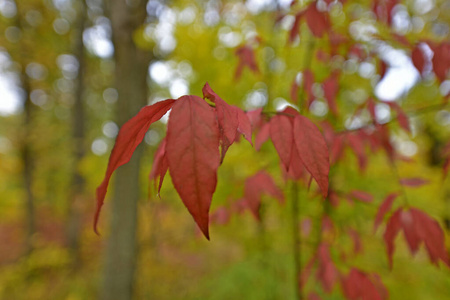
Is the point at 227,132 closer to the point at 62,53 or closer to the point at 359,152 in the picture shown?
the point at 359,152

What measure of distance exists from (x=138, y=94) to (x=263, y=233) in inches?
58.4

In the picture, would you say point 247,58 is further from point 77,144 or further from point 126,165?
point 77,144

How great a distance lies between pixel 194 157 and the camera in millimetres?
316

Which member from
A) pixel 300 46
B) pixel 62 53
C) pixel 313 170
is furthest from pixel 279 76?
pixel 62 53

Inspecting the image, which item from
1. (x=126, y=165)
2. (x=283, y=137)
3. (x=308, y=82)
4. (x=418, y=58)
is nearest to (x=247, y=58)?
(x=308, y=82)

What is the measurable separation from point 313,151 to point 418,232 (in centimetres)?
54

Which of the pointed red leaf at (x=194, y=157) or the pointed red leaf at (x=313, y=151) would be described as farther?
the pointed red leaf at (x=313, y=151)

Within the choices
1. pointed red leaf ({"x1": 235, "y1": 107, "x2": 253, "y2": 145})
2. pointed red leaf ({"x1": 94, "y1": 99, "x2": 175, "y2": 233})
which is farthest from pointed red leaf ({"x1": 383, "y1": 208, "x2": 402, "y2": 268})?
pointed red leaf ({"x1": 94, "y1": 99, "x2": 175, "y2": 233})

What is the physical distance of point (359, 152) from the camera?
0.91 m

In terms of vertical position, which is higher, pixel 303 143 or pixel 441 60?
pixel 441 60

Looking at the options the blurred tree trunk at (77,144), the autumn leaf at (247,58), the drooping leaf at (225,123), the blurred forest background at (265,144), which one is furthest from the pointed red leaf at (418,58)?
the blurred tree trunk at (77,144)

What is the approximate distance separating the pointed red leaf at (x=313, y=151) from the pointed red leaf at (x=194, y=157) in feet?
0.57

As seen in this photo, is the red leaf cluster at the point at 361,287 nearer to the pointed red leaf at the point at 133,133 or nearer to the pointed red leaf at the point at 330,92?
the pointed red leaf at the point at 330,92

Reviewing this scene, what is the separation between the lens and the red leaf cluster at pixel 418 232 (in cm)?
69
